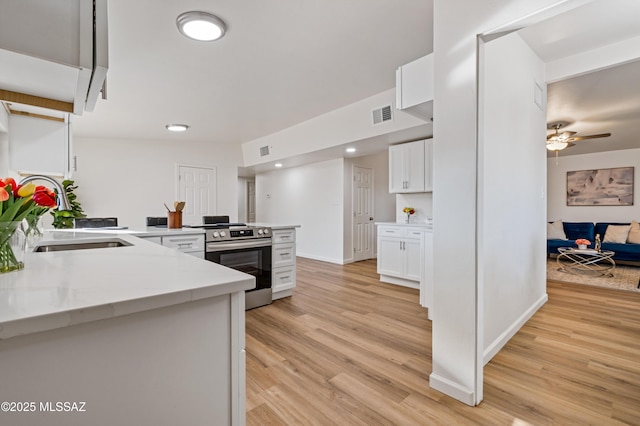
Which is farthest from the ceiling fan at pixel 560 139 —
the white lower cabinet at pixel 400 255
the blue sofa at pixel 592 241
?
the white lower cabinet at pixel 400 255

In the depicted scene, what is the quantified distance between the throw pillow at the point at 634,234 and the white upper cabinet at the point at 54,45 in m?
8.02

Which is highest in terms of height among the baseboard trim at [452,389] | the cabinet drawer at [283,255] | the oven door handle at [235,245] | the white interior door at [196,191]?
the white interior door at [196,191]

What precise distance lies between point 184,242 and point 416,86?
247 centimetres

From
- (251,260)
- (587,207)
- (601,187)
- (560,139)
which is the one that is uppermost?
(560,139)

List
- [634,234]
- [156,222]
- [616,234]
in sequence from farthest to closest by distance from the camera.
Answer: [616,234]
[634,234]
[156,222]

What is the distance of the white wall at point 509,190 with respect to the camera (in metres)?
2.13

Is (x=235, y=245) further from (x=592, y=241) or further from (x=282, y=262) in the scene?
(x=592, y=241)

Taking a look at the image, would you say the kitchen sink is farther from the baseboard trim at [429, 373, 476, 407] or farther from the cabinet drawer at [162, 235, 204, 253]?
the baseboard trim at [429, 373, 476, 407]

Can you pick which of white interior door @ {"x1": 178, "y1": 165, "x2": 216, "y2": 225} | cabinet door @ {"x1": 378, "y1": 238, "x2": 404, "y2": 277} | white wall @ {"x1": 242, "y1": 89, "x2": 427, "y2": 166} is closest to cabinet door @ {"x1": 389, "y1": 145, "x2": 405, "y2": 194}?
white wall @ {"x1": 242, "y1": 89, "x2": 427, "y2": 166}

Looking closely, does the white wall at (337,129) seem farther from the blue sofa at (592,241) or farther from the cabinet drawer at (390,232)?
the blue sofa at (592,241)

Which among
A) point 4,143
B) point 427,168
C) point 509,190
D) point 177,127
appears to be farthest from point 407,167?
point 4,143

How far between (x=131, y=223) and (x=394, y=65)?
5469mm

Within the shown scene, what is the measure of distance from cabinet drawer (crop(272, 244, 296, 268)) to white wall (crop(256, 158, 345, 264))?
2398 millimetres

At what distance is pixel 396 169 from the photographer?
15.5 ft
